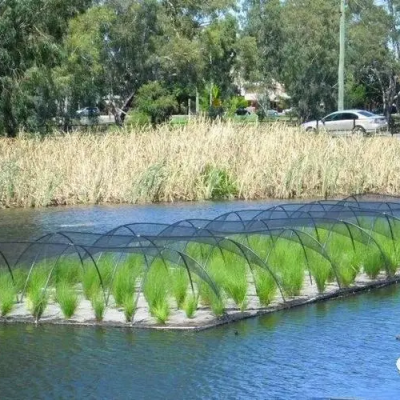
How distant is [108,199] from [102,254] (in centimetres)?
1338

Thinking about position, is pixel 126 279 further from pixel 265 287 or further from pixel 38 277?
pixel 265 287

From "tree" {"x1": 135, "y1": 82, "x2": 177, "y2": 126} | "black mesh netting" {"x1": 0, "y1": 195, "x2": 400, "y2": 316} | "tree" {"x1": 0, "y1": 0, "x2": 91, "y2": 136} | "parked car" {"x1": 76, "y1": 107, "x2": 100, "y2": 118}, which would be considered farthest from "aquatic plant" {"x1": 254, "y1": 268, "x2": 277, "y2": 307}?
"tree" {"x1": 135, "y1": 82, "x2": 177, "y2": 126}

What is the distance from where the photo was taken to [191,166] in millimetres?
29109

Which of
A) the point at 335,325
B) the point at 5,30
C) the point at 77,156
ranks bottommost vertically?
the point at 335,325

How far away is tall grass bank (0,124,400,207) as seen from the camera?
27.9m

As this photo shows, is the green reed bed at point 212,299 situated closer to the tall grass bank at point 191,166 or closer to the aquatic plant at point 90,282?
the aquatic plant at point 90,282

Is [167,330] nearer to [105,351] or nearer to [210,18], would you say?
[105,351]

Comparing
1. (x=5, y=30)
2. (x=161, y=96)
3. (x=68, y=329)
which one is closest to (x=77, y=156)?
(x=5, y=30)

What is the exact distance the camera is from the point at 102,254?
14.8m

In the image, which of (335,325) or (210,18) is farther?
(210,18)

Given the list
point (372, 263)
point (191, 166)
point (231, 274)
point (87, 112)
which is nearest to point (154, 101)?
point (87, 112)

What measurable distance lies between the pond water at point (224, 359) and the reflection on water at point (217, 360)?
1 centimetres

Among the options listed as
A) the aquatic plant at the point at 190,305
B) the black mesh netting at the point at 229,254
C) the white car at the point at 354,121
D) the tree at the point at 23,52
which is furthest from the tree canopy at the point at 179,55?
the aquatic plant at the point at 190,305

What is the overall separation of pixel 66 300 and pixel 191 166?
15749mm
